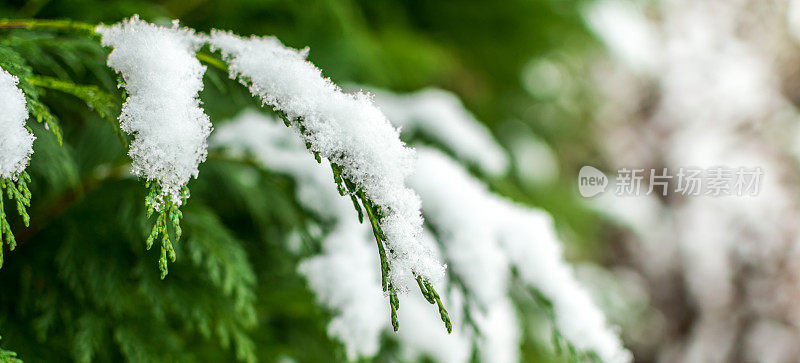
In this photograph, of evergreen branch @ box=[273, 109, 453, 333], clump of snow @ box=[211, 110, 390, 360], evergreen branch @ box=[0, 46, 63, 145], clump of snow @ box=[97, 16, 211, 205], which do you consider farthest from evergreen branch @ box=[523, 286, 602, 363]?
evergreen branch @ box=[0, 46, 63, 145]

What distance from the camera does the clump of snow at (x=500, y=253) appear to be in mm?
772

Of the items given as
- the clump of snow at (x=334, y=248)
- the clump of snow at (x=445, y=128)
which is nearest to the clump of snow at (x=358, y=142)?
the clump of snow at (x=334, y=248)

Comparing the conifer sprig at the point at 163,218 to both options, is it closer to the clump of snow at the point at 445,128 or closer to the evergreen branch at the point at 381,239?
the evergreen branch at the point at 381,239

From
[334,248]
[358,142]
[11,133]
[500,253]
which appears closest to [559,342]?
[500,253]

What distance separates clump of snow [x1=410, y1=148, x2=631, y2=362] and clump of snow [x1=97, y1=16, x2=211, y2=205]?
0.42 meters

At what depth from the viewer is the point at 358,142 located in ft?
1.56

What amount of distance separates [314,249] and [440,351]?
1.02 feet

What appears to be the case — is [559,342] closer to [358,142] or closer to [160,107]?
[358,142]

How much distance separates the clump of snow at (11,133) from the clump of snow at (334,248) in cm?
37

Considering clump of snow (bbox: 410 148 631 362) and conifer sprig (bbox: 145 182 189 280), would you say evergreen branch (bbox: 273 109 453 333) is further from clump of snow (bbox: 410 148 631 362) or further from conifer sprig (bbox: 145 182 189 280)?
clump of snow (bbox: 410 148 631 362)

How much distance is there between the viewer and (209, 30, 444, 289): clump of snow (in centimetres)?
45

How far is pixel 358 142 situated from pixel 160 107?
0.16 metres

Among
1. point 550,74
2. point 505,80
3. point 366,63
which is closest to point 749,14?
point 550,74

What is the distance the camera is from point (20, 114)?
16.5 inches
